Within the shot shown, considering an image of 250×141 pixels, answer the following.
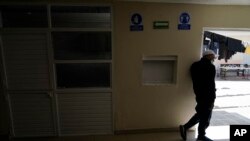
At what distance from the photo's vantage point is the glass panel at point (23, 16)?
2.78m

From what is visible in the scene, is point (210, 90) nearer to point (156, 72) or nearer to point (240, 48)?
point (156, 72)

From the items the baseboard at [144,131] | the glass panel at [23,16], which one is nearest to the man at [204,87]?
the baseboard at [144,131]

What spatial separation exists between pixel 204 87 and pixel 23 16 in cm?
299

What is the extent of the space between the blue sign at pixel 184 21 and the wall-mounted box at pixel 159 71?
1.79 ft

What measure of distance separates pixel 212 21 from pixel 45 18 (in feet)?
8.76

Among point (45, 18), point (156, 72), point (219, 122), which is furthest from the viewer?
point (219, 122)

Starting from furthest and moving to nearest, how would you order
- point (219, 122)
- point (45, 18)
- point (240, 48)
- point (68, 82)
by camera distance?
point (240, 48) < point (219, 122) < point (68, 82) < point (45, 18)

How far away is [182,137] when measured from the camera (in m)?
3.04

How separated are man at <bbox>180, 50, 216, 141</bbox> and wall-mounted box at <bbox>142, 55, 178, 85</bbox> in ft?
1.19

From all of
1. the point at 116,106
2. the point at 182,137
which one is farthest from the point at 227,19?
the point at 116,106

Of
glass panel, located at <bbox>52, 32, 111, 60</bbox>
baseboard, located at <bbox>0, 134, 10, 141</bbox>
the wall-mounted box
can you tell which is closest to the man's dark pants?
the wall-mounted box

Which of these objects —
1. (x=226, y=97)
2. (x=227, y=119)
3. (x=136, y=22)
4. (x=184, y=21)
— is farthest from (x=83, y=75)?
(x=226, y=97)

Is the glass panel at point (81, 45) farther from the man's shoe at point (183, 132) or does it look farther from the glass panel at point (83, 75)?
the man's shoe at point (183, 132)

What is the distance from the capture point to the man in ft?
9.17
